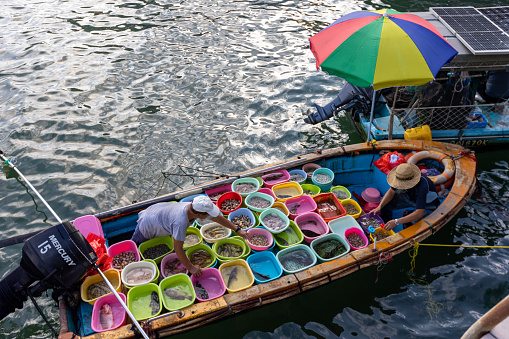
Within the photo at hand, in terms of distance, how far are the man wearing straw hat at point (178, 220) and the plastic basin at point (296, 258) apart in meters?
0.65

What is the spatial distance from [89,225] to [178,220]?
5.62 feet

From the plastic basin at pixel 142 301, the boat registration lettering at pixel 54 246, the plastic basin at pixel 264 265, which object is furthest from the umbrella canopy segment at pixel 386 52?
the boat registration lettering at pixel 54 246

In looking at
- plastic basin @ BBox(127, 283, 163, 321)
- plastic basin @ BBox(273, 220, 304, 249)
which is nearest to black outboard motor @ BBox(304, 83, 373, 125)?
plastic basin @ BBox(273, 220, 304, 249)

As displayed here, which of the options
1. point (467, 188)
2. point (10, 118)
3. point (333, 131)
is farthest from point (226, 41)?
point (467, 188)

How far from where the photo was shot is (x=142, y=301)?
5102mm

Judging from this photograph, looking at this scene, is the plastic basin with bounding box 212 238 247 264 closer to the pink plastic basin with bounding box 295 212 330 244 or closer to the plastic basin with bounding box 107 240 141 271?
the pink plastic basin with bounding box 295 212 330 244

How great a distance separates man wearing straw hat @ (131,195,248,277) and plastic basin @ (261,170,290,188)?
1513 millimetres

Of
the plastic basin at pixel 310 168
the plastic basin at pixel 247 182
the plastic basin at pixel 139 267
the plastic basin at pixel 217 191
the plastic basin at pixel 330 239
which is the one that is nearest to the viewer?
the plastic basin at pixel 139 267

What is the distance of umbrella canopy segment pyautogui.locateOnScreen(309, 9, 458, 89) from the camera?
18.9ft

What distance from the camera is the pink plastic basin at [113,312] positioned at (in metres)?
4.66

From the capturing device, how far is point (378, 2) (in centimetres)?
1559

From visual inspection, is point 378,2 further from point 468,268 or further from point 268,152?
point 468,268

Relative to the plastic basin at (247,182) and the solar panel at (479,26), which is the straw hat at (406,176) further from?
the solar panel at (479,26)

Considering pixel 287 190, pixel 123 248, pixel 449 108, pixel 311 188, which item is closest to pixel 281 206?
pixel 287 190
